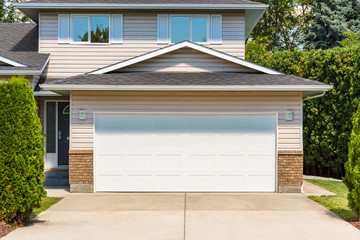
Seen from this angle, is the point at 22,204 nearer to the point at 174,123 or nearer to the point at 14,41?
the point at 174,123

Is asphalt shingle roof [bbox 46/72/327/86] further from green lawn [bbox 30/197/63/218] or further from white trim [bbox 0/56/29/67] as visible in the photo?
green lawn [bbox 30/197/63/218]

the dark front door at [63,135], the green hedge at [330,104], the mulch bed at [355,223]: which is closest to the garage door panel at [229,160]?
the mulch bed at [355,223]

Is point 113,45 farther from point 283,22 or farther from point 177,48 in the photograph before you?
point 283,22

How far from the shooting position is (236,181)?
1234 cm

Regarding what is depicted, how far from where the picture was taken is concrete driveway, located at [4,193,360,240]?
765 cm

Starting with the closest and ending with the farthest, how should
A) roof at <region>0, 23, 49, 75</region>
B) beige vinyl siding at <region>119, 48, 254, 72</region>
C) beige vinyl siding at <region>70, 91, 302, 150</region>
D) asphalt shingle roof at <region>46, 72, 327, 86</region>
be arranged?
1. asphalt shingle roof at <region>46, 72, 327, 86</region>
2. beige vinyl siding at <region>70, 91, 302, 150</region>
3. beige vinyl siding at <region>119, 48, 254, 72</region>
4. roof at <region>0, 23, 49, 75</region>

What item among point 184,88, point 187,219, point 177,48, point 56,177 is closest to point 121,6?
point 177,48

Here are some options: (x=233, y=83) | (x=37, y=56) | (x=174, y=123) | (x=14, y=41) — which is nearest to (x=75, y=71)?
(x=37, y=56)

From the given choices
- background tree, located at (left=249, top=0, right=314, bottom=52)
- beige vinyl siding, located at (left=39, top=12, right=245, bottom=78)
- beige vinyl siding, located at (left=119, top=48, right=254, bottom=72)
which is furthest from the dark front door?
background tree, located at (left=249, top=0, right=314, bottom=52)

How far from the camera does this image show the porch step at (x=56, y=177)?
45.6ft

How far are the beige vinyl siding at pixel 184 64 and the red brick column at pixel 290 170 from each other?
3038mm

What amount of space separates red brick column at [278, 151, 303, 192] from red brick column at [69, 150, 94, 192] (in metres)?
5.47

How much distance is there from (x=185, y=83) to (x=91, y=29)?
6.16 meters

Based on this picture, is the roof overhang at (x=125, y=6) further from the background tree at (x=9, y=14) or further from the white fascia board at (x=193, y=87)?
the background tree at (x=9, y=14)
